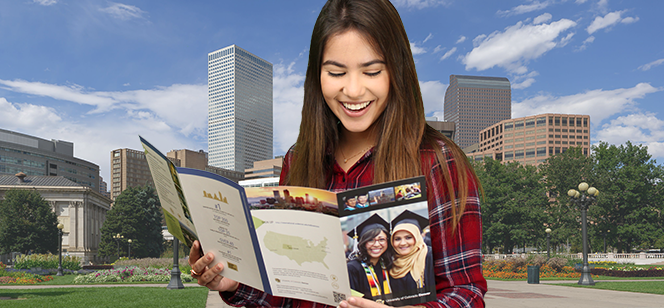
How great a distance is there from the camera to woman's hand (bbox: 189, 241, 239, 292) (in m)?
1.75

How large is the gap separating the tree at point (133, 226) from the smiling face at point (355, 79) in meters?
58.1

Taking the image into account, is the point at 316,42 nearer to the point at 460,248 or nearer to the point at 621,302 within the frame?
the point at 460,248

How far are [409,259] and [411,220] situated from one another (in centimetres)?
13

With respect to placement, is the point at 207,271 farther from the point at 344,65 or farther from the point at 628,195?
the point at 628,195

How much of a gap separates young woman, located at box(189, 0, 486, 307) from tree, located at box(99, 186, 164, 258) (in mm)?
57820

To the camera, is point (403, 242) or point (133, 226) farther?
point (133, 226)

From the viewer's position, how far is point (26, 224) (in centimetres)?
4866

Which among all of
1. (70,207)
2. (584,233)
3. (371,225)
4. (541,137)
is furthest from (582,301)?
(541,137)

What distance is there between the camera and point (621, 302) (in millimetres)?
12195

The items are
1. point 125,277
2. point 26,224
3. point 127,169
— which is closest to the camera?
point 125,277

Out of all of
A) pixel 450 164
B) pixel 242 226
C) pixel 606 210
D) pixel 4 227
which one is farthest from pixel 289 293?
pixel 4 227

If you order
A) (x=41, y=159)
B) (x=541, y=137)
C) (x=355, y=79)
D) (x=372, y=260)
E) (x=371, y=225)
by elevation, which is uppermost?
(x=541, y=137)

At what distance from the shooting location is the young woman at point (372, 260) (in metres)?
1.37

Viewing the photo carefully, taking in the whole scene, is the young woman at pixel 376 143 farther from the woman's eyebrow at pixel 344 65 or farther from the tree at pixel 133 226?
the tree at pixel 133 226
